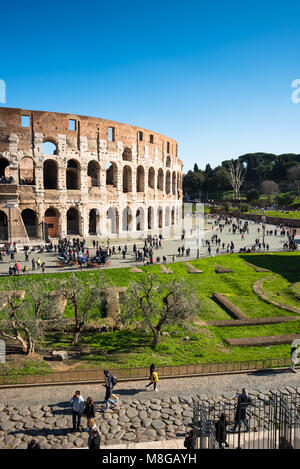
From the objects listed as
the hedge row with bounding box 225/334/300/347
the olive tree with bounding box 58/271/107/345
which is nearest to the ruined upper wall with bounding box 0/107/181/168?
the olive tree with bounding box 58/271/107/345

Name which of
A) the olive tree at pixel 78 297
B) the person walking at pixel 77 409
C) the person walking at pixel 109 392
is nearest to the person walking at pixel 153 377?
the person walking at pixel 109 392

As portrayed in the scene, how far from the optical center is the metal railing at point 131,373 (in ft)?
34.4

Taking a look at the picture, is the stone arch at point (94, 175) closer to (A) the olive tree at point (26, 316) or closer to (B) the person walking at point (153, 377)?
(A) the olive tree at point (26, 316)

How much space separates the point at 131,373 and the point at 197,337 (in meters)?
4.76

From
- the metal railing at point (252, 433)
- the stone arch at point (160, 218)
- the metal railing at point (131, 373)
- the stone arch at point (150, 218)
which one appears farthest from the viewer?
the stone arch at point (160, 218)

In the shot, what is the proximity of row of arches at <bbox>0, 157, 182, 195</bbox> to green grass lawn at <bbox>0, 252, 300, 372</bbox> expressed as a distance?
17693 mm

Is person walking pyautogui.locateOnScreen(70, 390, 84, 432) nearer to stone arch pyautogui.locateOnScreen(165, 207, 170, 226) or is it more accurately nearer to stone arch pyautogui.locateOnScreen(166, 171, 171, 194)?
stone arch pyautogui.locateOnScreen(165, 207, 170, 226)

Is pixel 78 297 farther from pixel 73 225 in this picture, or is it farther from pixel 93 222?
pixel 93 222

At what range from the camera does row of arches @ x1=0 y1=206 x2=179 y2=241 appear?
1334 inches

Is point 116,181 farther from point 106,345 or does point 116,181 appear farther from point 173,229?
point 106,345

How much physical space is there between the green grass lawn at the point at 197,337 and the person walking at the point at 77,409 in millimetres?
3982

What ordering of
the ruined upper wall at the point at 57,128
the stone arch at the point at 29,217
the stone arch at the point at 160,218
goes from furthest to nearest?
the stone arch at the point at 160,218, the stone arch at the point at 29,217, the ruined upper wall at the point at 57,128
